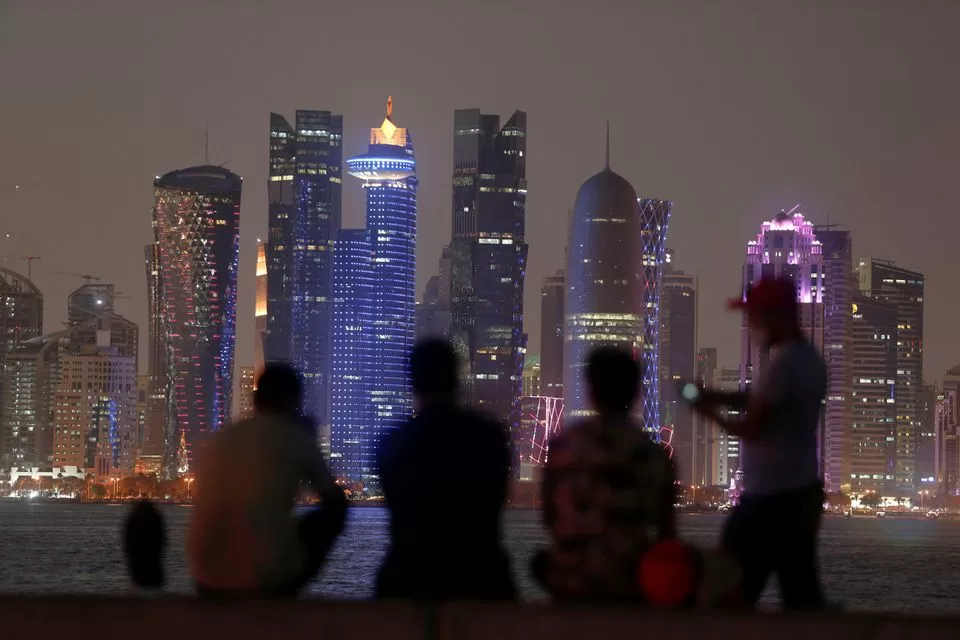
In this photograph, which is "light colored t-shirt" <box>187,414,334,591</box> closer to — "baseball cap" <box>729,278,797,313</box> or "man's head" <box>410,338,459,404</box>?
"man's head" <box>410,338,459,404</box>

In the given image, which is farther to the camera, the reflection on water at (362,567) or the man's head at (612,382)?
the reflection on water at (362,567)

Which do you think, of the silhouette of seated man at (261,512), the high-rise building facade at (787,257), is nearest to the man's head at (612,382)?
the silhouette of seated man at (261,512)

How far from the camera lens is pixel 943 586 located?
71.4 metres

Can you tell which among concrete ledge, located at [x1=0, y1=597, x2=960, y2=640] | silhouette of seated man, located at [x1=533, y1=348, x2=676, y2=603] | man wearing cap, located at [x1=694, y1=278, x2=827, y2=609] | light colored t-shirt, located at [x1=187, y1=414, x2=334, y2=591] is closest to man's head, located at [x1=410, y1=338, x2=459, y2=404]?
light colored t-shirt, located at [x1=187, y1=414, x2=334, y2=591]

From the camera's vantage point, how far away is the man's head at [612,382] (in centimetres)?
721

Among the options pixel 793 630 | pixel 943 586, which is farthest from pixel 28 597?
pixel 943 586

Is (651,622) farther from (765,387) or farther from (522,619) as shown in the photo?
(765,387)

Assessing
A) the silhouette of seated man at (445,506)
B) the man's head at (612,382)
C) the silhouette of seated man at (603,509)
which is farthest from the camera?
the silhouette of seated man at (445,506)

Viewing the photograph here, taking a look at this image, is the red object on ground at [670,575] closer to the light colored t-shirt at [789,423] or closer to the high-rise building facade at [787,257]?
the light colored t-shirt at [789,423]

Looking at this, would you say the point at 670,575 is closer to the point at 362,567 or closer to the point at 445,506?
the point at 445,506

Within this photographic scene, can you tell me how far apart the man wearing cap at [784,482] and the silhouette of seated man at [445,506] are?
1159 millimetres

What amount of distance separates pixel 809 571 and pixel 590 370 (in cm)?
148

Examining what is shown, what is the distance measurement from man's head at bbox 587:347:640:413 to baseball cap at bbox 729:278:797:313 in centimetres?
97

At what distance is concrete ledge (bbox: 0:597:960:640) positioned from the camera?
5.79 meters
